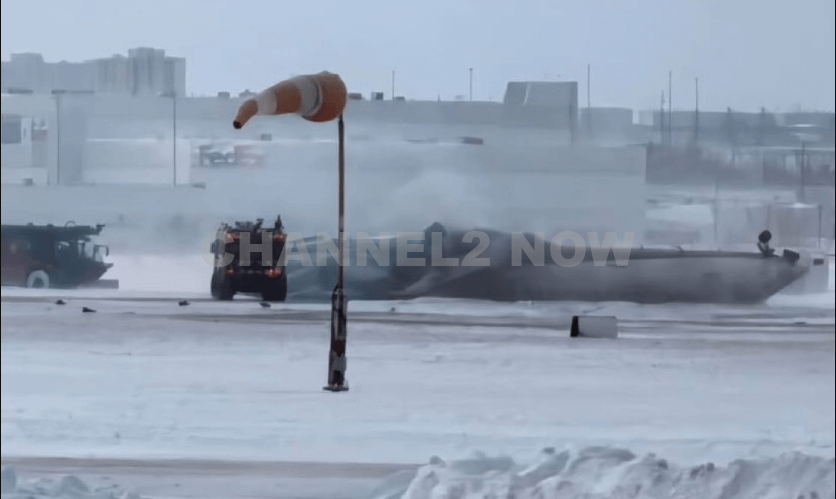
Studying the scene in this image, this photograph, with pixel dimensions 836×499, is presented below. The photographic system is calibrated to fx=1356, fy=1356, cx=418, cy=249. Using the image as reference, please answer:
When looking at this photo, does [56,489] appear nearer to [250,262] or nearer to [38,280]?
[38,280]

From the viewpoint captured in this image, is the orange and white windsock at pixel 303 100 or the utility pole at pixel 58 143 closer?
the orange and white windsock at pixel 303 100

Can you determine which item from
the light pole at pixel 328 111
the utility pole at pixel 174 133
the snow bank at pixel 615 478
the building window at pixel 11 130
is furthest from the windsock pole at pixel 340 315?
the building window at pixel 11 130

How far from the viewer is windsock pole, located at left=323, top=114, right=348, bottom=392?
3.72 meters

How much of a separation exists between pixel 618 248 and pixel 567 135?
346 millimetres

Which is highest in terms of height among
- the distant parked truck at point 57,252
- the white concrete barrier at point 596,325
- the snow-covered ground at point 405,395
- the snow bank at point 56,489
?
the distant parked truck at point 57,252

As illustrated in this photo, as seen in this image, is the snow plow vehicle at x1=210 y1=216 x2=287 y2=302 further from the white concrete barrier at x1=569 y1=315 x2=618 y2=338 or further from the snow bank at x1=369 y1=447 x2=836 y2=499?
the white concrete barrier at x1=569 y1=315 x2=618 y2=338

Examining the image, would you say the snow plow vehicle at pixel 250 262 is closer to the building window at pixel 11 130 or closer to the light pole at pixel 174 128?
the light pole at pixel 174 128

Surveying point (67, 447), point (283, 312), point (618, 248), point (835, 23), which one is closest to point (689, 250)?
point (618, 248)

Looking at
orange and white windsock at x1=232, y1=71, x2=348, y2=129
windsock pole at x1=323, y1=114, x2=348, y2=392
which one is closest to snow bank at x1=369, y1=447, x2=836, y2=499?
windsock pole at x1=323, y1=114, x2=348, y2=392

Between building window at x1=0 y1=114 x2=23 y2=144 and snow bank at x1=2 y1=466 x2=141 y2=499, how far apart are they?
92 cm

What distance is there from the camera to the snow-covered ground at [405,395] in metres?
3.63

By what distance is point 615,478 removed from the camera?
3.61m

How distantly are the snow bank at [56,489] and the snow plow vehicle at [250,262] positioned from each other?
1.97ft

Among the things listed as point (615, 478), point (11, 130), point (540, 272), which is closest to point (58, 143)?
point (11, 130)
